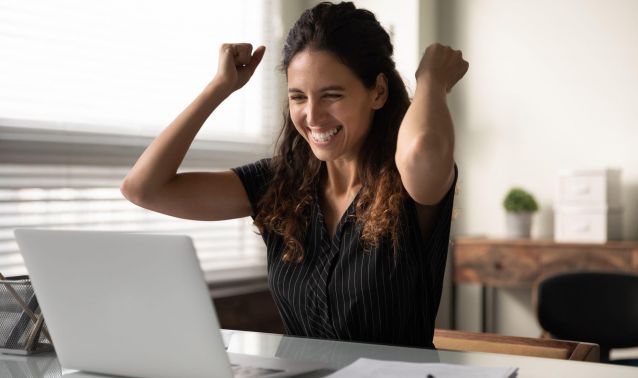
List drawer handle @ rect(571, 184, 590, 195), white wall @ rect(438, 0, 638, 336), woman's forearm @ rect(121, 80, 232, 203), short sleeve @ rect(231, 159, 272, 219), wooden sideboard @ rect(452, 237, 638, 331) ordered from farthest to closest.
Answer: white wall @ rect(438, 0, 638, 336)
drawer handle @ rect(571, 184, 590, 195)
wooden sideboard @ rect(452, 237, 638, 331)
short sleeve @ rect(231, 159, 272, 219)
woman's forearm @ rect(121, 80, 232, 203)

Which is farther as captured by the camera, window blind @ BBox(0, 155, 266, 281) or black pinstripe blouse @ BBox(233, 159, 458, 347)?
window blind @ BBox(0, 155, 266, 281)

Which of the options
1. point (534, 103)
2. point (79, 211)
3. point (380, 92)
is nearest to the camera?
point (380, 92)

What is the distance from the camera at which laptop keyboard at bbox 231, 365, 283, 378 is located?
3.80 ft

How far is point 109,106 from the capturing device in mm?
3229

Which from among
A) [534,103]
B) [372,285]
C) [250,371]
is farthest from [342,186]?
[534,103]

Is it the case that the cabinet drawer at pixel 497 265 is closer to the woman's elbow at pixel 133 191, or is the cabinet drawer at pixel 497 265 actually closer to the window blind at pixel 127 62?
the window blind at pixel 127 62

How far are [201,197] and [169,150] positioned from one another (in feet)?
0.46

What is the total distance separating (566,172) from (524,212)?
12.4 inches

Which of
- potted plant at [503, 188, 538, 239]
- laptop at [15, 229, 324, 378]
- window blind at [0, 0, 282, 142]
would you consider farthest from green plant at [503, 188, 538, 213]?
laptop at [15, 229, 324, 378]

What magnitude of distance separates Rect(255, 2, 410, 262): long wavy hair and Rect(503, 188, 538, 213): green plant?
7.88 ft

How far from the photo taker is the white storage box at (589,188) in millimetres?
3834

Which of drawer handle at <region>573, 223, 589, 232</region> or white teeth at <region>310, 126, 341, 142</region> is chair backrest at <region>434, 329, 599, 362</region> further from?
drawer handle at <region>573, 223, 589, 232</region>

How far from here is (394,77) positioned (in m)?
1.86

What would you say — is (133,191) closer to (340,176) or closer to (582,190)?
(340,176)
